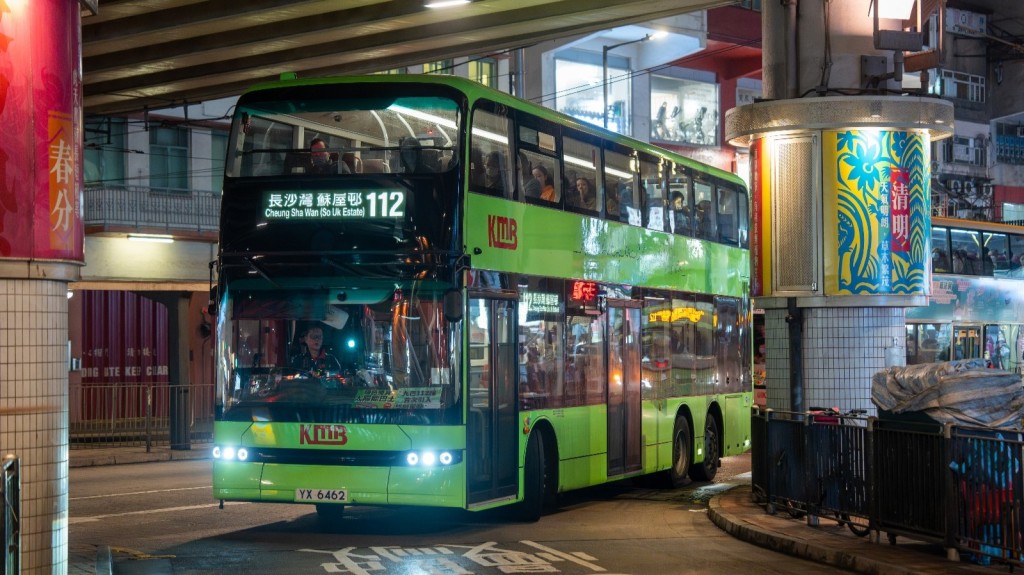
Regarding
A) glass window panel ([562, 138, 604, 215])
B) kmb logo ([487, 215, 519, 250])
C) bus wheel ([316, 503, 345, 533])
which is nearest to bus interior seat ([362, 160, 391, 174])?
kmb logo ([487, 215, 519, 250])

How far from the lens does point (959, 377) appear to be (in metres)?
11.8

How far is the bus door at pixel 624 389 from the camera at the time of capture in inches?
692

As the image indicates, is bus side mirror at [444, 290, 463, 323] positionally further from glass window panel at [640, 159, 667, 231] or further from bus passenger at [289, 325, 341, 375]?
glass window panel at [640, 159, 667, 231]

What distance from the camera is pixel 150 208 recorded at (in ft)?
110

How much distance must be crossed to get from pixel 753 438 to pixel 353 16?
33.7 feet

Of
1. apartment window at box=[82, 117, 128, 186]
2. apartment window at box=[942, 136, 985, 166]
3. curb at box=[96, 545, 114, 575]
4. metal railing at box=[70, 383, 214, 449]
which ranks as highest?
apartment window at box=[942, 136, 985, 166]

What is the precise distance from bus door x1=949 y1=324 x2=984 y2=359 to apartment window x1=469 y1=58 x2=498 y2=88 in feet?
49.5

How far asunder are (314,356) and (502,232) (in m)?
2.41

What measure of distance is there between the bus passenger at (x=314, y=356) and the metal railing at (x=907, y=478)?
4704 millimetres

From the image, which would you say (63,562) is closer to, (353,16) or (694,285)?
(694,285)

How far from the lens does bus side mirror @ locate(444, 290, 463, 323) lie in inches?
528

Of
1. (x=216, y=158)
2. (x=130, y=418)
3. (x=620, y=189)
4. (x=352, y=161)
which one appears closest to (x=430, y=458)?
(x=352, y=161)

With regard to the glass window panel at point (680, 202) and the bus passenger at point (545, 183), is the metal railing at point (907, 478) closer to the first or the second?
the bus passenger at point (545, 183)

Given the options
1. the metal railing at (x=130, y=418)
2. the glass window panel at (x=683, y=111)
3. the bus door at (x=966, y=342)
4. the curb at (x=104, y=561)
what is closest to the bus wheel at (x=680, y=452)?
the curb at (x=104, y=561)
